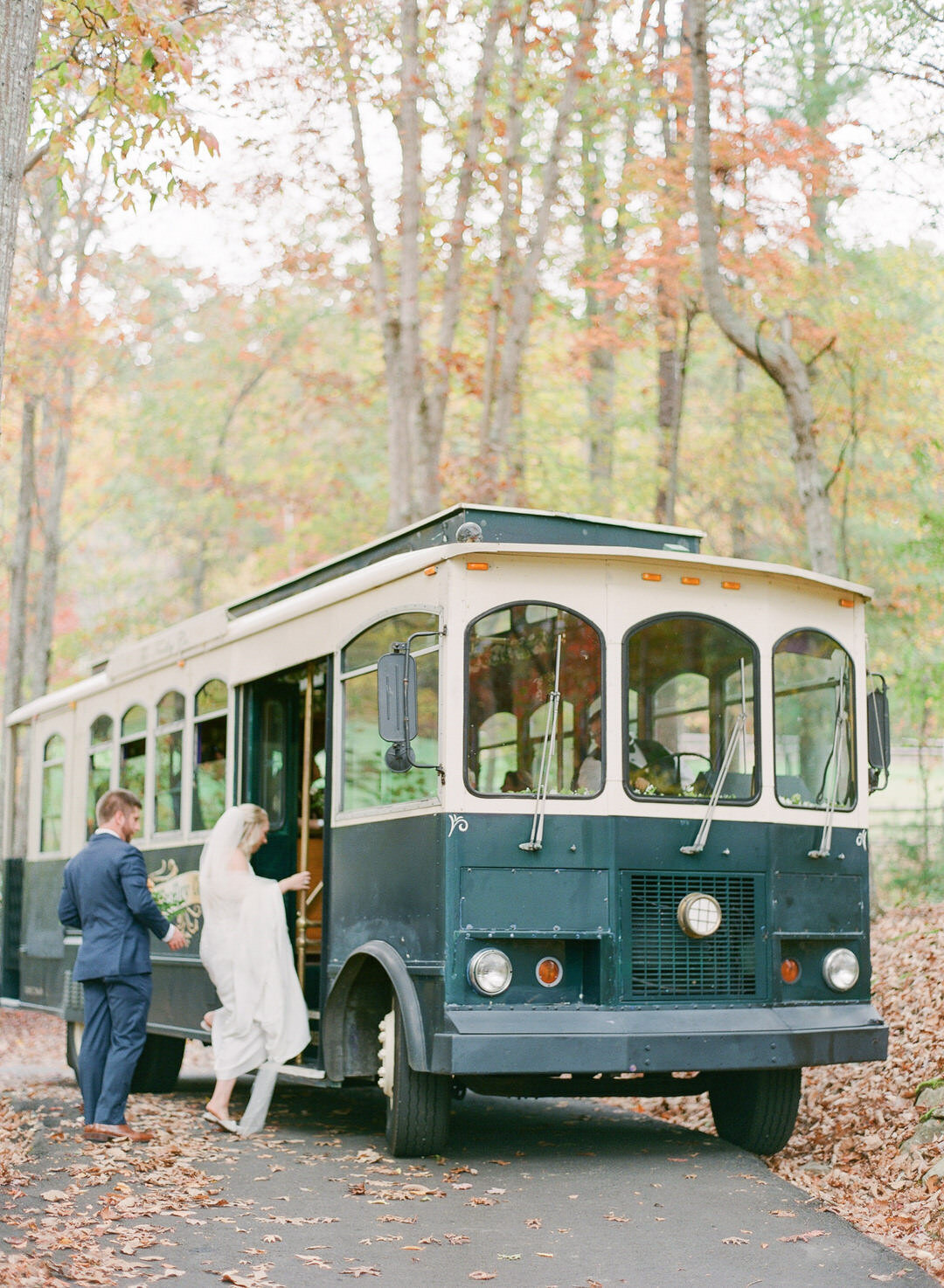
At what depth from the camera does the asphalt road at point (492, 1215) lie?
19.7 ft

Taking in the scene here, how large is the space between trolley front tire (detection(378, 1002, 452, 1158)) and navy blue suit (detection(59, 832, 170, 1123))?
5.15 ft

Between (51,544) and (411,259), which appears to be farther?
(51,544)

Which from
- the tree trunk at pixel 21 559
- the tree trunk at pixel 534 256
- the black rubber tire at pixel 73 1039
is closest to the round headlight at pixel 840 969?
the black rubber tire at pixel 73 1039

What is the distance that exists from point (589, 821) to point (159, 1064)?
5.44 meters

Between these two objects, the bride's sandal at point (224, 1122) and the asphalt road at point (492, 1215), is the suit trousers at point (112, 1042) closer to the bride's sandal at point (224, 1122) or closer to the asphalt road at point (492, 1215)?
the asphalt road at point (492, 1215)

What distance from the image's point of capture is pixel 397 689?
7.80 m

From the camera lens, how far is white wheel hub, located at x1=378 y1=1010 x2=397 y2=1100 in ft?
27.0

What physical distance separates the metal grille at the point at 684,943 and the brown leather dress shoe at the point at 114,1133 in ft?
9.29

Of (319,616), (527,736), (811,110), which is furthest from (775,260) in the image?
(527,736)

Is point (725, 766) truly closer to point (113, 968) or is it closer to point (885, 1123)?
point (885, 1123)

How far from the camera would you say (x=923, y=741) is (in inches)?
644

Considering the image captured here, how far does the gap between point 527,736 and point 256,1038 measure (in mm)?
2641

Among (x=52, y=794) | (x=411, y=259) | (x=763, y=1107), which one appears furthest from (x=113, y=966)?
(x=411, y=259)

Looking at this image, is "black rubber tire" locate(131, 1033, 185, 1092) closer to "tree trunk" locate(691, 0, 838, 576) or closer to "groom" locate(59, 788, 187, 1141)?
"groom" locate(59, 788, 187, 1141)
